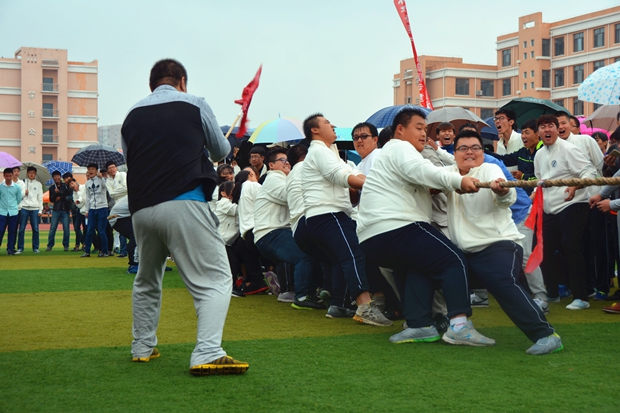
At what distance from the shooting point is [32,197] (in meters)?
18.0

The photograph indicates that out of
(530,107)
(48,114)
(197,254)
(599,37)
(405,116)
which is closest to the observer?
(197,254)

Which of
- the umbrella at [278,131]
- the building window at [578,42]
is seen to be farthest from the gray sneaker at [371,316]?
the building window at [578,42]

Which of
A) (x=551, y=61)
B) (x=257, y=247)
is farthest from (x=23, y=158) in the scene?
(x=257, y=247)

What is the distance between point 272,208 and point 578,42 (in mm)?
61188

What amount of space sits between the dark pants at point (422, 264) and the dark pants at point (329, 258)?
116 cm

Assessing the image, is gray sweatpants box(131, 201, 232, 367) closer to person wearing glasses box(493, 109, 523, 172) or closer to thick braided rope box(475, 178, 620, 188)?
thick braided rope box(475, 178, 620, 188)

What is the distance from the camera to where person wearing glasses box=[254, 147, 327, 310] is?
8156mm

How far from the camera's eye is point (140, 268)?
5027mm

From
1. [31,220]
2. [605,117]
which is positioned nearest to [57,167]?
[31,220]

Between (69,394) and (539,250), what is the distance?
11.3 ft

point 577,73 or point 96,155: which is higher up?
point 577,73

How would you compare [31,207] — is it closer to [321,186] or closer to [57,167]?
[321,186]

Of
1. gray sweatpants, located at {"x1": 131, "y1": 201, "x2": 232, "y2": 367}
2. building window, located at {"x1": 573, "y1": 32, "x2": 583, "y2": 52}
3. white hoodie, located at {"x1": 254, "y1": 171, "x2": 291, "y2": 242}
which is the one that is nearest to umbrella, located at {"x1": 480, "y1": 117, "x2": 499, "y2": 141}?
white hoodie, located at {"x1": 254, "y1": 171, "x2": 291, "y2": 242}

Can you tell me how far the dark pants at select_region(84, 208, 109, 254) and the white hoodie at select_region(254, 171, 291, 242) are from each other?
8.26m
